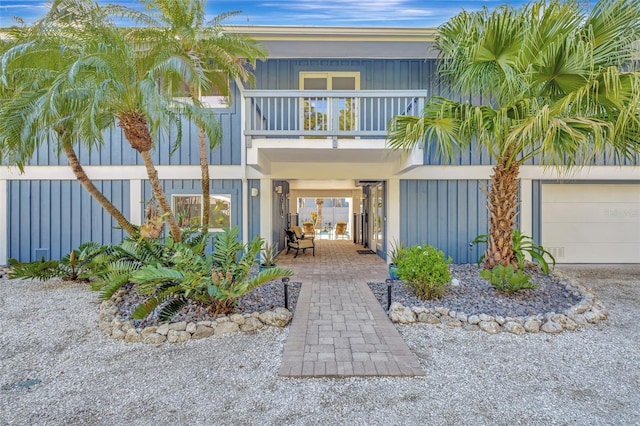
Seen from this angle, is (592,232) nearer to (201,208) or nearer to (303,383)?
(303,383)

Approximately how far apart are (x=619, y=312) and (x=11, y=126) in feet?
29.7

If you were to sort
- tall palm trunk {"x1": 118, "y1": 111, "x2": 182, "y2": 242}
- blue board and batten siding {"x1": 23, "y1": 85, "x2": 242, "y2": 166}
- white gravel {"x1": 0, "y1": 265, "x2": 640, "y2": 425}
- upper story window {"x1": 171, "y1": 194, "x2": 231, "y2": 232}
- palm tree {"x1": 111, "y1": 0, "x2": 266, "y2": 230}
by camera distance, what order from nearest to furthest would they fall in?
white gravel {"x1": 0, "y1": 265, "x2": 640, "y2": 425} → tall palm trunk {"x1": 118, "y1": 111, "x2": 182, "y2": 242} → palm tree {"x1": 111, "y1": 0, "x2": 266, "y2": 230} → blue board and batten siding {"x1": 23, "y1": 85, "x2": 242, "y2": 166} → upper story window {"x1": 171, "y1": 194, "x2": 231, "y2": 232}

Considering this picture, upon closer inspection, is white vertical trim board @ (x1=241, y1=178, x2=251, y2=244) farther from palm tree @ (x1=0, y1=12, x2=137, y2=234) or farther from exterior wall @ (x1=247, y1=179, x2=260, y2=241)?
palm tree @ (x1=0, y1=12, x2=137, y2=234)

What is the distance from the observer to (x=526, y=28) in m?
4.41

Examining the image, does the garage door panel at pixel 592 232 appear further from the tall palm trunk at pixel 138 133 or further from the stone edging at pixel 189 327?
the tall palm trunk at pixel 138 133

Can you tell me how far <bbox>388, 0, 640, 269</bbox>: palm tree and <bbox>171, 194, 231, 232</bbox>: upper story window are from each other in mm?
4562

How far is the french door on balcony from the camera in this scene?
21.5ft

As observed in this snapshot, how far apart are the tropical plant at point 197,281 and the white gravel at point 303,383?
0.48m

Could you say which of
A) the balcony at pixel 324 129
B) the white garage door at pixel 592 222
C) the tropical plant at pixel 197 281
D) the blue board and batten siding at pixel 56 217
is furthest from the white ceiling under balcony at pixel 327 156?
the white garage door at pixel 592 222

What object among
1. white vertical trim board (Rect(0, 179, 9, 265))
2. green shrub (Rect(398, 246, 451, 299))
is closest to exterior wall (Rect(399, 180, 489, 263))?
green shrub (Rect(398, 246, 451, 299))

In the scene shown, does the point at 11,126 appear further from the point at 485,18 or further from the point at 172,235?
the point at 485,18

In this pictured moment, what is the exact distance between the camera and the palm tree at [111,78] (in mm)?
4348

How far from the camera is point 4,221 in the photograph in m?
7.99

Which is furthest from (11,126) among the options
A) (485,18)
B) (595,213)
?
(595,213)
